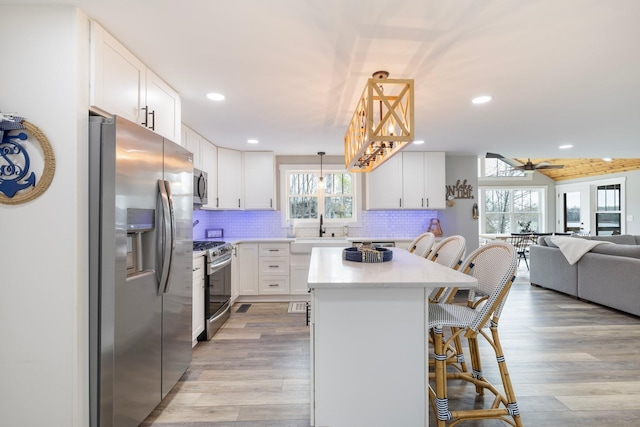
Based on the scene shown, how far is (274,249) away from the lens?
4.55m

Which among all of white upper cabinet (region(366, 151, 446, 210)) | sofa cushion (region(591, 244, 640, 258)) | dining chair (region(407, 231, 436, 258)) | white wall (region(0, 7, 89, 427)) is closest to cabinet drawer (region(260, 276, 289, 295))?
white upper cabinet (region(366, 151, 446, 210))

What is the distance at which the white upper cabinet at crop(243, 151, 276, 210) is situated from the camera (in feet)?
15.9

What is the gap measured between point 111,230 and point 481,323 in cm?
204

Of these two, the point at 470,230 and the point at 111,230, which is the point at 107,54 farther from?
the point at 470,230

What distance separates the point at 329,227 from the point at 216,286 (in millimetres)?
2358

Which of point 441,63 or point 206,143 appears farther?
point 206,143

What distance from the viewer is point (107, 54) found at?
5.75 feet

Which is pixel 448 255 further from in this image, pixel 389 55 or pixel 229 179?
pixel 229 179

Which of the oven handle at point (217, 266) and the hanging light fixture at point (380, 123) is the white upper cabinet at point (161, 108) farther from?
the hanging light fixture at point (380, 123)

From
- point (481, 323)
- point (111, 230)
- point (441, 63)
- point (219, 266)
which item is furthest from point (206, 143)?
point (481, 323)

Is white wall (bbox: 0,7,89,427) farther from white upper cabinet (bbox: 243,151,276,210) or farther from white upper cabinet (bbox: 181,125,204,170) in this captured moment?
white upper cabinet (bbox: 243,151,276,210)

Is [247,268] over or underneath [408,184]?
underneath

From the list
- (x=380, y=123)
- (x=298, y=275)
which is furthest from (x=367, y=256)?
(x=298, y=275)

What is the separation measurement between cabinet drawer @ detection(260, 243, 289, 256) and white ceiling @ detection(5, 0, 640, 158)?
1.82 metres
